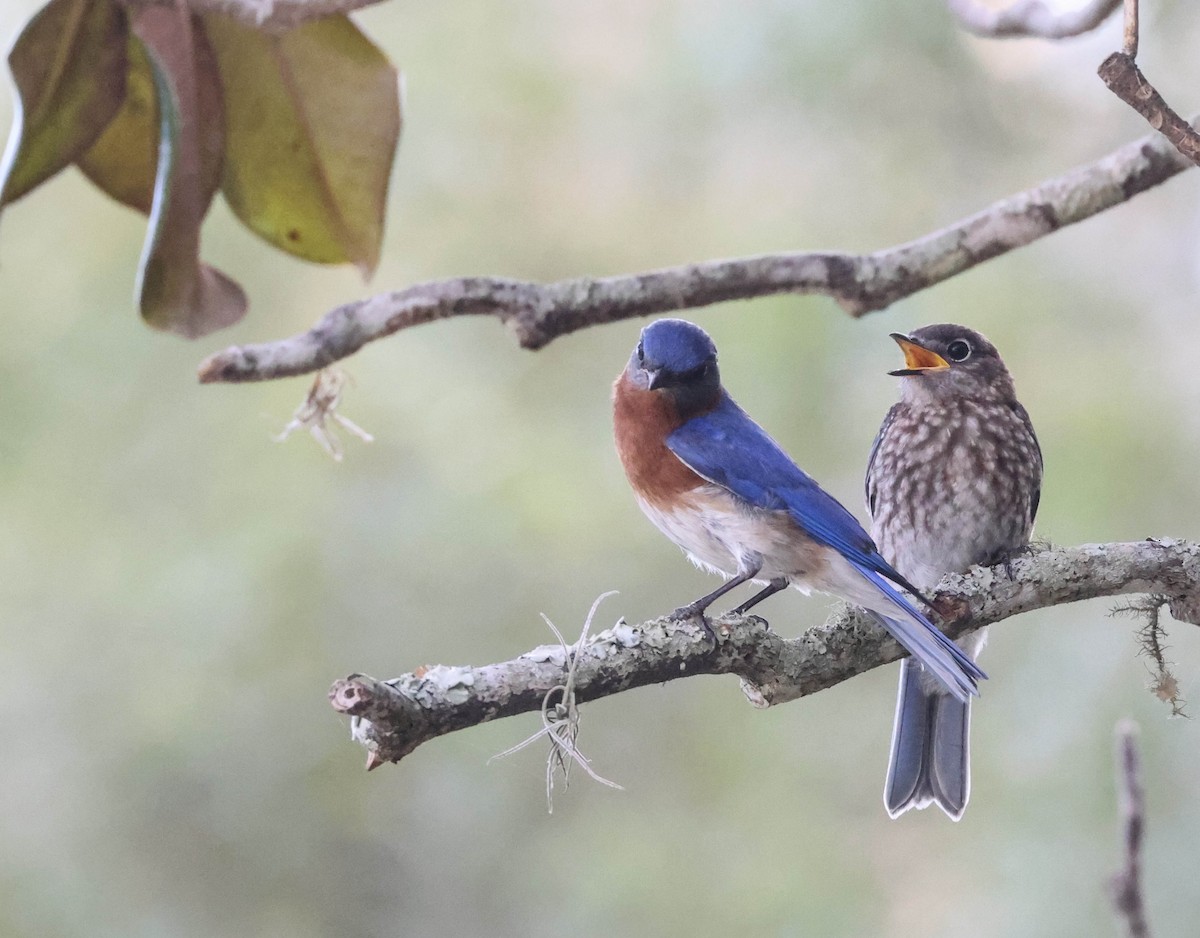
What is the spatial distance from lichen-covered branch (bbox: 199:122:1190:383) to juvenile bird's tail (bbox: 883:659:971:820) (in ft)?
2.49

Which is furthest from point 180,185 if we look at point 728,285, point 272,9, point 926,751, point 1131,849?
point 926,751

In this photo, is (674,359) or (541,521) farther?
(541,521)

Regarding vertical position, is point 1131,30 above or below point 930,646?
above

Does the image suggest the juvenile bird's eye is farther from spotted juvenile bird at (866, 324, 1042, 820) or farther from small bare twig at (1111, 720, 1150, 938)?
small bare twig at (1111, 720, 1150, 938)

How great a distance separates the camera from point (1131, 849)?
143 cm

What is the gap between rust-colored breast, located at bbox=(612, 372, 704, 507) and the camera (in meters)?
Result: 2.06

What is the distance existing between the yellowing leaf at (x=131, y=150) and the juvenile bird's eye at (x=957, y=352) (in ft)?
4.93

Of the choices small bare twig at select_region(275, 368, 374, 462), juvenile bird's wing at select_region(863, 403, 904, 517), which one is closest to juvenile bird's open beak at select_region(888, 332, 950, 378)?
juvenile bird's wing at select_region(863, 403, 904, 517)

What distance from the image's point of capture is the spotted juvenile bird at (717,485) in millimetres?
1992

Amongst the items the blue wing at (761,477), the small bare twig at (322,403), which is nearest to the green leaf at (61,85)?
the small bare twig at (322,403)

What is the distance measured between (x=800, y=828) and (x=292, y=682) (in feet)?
5.74

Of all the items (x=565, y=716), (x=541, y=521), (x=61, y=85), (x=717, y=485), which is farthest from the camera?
(x=541, y=521)

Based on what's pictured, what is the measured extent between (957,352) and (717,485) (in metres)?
0.89

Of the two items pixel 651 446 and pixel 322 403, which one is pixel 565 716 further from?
pixel 322 403
